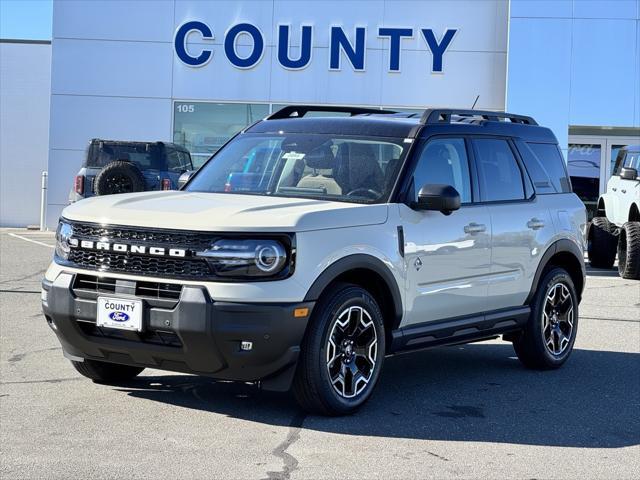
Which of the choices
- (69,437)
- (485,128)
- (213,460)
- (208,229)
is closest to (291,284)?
(208,229)

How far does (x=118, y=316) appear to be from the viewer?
5.63 metres

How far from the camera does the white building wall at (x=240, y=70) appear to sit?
22516 mm

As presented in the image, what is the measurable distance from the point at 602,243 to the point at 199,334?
1243cm

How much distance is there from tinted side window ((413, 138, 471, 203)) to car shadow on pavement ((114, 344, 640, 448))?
4.37 ft

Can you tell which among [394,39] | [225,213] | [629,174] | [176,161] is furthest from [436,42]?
[225,213]

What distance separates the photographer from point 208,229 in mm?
5480

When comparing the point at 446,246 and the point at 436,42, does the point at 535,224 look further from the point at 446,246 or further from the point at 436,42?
the point at 436,42

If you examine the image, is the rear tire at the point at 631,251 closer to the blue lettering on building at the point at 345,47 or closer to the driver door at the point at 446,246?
the driver door at the point at 446,246

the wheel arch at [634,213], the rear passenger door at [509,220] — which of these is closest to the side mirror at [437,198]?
the rear passenger door at [509,220]

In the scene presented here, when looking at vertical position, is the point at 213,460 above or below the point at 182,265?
below

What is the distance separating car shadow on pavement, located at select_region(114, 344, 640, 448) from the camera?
573 centimetres

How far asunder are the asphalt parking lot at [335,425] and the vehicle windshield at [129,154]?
26.5 ft

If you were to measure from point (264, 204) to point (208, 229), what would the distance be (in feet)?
1.97

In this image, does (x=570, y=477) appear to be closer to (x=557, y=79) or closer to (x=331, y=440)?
(x=331, y=440)
